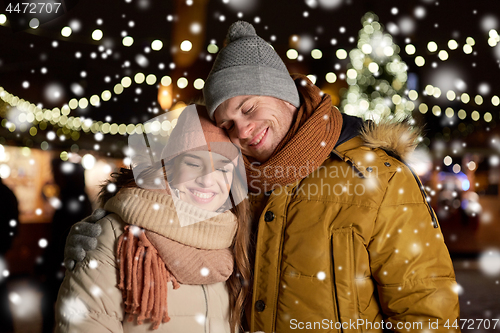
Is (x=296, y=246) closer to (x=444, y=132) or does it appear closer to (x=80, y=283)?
(x=80, y=283)

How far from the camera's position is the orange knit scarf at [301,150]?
1.54m

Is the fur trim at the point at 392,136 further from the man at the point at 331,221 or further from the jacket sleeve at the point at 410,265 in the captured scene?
the jacket sleeve at the point at 410,265

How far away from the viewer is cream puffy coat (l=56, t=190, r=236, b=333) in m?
1.27

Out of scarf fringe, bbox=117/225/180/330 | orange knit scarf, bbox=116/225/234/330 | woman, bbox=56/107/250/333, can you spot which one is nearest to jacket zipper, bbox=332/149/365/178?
woman, bbox=56/107/250/333

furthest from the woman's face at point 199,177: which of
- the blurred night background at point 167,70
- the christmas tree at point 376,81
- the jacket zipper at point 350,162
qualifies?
the christmas tree at point 376,81

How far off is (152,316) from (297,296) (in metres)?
0.56

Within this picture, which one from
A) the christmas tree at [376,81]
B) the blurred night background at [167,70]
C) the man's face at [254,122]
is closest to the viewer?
the man's face at [254,122]

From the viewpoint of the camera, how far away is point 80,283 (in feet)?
4.24

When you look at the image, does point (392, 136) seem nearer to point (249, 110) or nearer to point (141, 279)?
point (249, 110)

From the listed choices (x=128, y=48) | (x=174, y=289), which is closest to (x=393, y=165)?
(x=174, y=289)

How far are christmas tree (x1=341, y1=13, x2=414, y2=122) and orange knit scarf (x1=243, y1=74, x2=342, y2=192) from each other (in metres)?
2.55

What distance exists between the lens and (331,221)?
1495 mm

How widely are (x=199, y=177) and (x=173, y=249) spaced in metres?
0.31

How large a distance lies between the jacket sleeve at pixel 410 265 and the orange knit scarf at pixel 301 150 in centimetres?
32
